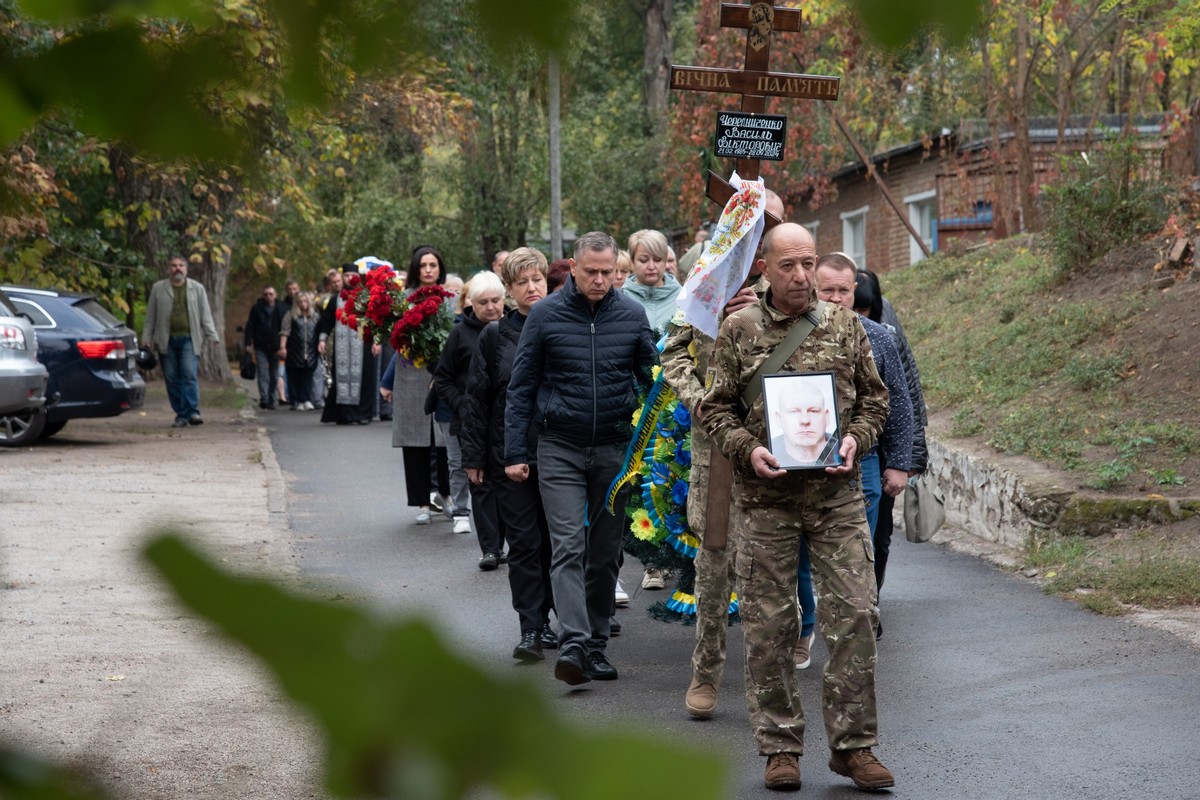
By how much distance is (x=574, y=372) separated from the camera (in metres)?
6.43

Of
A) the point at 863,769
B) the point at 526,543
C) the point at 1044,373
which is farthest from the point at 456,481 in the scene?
the point at 863,769

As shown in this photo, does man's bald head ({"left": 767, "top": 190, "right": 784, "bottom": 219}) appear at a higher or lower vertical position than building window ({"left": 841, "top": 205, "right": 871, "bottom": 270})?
lower

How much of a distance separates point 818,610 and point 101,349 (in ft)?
39.4

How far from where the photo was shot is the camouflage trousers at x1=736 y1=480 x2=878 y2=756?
4.82 meters

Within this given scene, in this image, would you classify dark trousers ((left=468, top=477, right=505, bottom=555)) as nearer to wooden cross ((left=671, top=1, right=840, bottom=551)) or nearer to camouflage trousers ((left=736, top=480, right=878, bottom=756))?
wooden cross ((left=671, top=1, right=840, bottom=551))

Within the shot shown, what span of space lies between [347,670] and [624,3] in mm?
491

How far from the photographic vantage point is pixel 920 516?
25.0ft

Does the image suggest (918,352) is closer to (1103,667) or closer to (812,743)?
(1103,667)

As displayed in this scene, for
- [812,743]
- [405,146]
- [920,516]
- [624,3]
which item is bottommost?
[812,743]

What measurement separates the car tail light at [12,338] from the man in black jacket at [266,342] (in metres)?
8.43

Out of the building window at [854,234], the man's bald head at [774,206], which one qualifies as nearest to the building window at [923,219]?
the building window at [854,234]

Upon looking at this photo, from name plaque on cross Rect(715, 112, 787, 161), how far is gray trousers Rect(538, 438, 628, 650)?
6.01 ft

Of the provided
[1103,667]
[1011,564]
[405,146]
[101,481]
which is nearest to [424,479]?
[101,481]

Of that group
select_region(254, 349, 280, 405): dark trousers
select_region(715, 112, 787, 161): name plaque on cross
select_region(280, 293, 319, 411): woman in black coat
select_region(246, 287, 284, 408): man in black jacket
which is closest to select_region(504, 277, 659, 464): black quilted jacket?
select_region(715, 112, 787, 161): name plaque on cross
